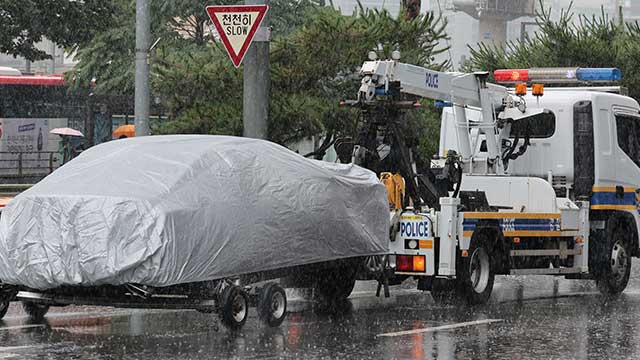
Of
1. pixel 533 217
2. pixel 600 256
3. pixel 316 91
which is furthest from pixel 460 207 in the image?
pixel 316 91

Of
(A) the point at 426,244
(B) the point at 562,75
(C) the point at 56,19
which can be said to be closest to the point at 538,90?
(B) the point at 562,75

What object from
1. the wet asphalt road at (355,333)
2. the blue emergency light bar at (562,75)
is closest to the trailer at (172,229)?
the wet asphalt road at (355,333)

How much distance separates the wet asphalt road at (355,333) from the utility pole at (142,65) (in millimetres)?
5731

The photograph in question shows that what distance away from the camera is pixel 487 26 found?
3898 inches

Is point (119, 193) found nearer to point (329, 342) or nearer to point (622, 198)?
point (329, 342)

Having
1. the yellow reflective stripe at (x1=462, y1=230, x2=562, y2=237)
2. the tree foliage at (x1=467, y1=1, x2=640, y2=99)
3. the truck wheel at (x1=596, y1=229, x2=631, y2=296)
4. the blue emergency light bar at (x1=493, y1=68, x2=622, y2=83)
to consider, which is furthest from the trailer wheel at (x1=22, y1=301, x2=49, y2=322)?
the tree foliage at (x1=467, y1=1, x2=640, y2=99)

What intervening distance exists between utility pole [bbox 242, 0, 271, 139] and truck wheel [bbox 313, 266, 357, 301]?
2848 millimetres

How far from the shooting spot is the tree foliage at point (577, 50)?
31.8 m

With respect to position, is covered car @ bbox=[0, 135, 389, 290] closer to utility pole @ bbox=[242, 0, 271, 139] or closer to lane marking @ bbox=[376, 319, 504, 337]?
lane marking @ bbox=[376, 319, 504, 337]

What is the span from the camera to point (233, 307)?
11.7 metres

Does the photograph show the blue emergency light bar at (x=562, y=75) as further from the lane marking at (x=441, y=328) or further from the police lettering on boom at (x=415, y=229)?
the lane marking at (x=441, y=328)

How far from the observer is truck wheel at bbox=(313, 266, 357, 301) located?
46.0 feet

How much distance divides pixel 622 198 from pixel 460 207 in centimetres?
357

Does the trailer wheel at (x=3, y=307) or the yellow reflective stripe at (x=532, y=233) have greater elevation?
the yellow reflective stripe at (x=532, y=233)
